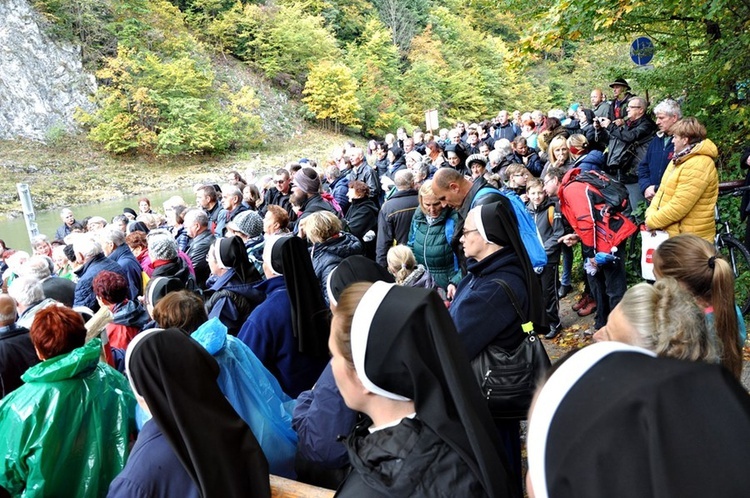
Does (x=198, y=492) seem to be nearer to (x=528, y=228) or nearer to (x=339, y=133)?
(x=528, y=228)

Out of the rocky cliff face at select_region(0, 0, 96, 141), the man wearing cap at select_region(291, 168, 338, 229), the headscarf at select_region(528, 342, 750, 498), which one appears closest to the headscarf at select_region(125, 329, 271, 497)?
the headscarf at select_region(528, 342, 750, 498)

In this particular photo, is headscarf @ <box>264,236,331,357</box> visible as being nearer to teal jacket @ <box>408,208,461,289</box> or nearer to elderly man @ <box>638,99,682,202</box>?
teal jacket @ <box>408,208,461,289</box>

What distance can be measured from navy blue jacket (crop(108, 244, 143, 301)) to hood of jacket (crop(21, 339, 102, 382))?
9.13 ft

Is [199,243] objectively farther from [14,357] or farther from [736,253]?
[736,253]

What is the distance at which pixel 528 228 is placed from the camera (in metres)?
3.66

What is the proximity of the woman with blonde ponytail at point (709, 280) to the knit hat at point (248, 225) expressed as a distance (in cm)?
367

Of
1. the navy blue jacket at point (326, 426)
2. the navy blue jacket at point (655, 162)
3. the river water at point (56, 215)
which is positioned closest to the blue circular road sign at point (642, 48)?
Answer: the navy blue jacket at point (655, 162)

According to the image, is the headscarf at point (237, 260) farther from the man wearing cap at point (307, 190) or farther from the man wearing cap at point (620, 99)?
the man wearing cap at point (620, 99)

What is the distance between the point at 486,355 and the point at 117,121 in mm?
31615

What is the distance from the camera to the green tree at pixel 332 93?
125 feet

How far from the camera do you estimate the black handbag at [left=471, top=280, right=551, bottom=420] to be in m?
2.54

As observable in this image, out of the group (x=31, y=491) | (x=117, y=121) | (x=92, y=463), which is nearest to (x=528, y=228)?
(x=92, y=463)

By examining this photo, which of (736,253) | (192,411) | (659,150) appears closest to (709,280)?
(192,411)

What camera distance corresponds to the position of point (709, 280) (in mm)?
2367
